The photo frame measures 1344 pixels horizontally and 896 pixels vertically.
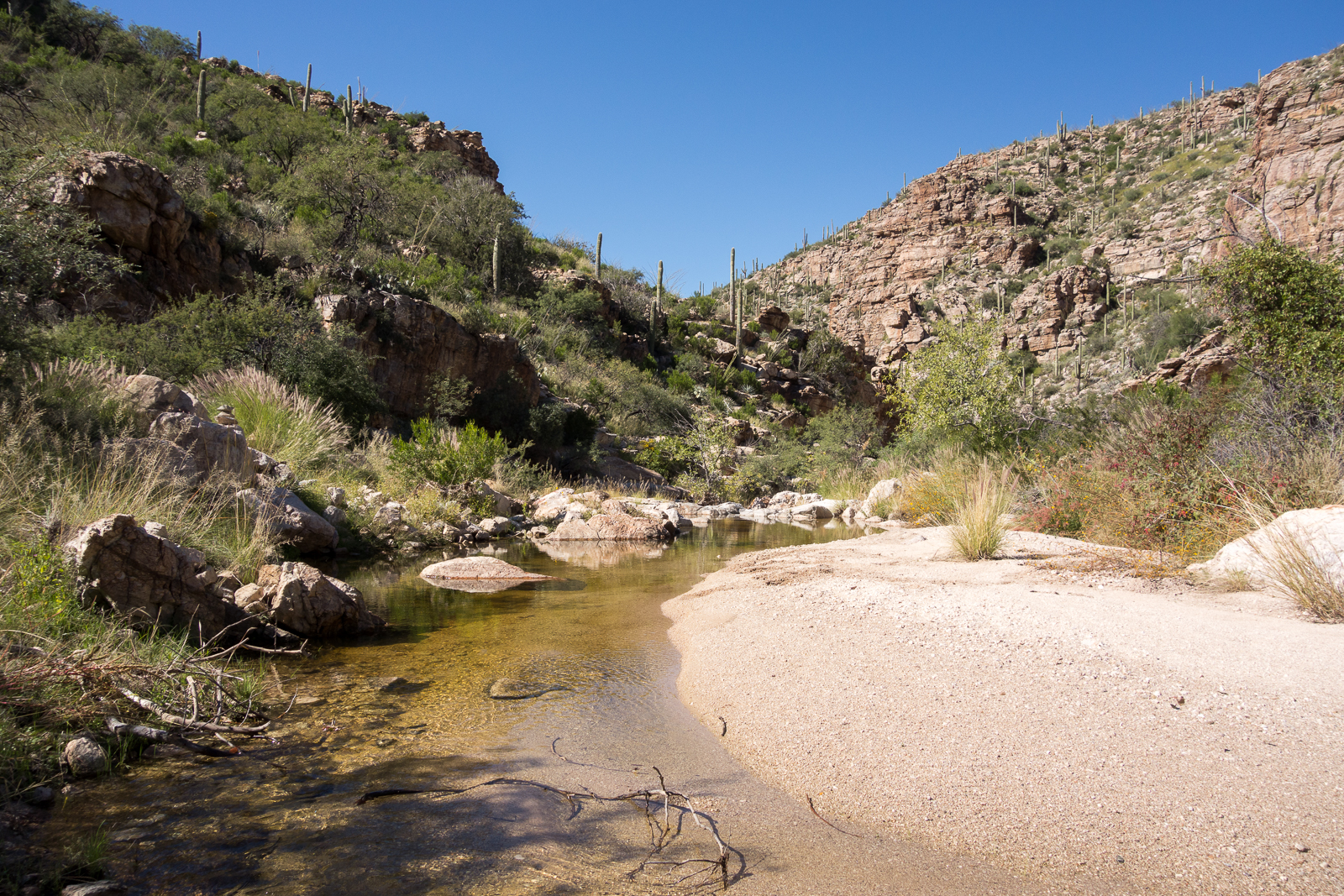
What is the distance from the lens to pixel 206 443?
279 inches

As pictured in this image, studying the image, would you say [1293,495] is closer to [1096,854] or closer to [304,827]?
[1096,854]

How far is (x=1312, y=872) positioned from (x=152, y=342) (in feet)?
46.5

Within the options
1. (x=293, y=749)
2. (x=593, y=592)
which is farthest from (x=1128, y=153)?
(x=293, y=749)

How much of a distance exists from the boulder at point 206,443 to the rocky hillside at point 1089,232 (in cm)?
3028

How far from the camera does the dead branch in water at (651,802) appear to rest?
7.59 feet

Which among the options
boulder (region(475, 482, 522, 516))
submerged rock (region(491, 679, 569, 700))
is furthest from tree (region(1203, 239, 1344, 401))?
boulder (region(475, 482, 522, 516))

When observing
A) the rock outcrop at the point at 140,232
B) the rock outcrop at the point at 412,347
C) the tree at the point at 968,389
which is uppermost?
the rock outcrop at the point at 140,232

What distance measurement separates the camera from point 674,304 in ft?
152

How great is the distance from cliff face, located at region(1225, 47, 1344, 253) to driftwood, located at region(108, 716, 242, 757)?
4398 centimetres

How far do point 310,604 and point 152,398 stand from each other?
3.57m

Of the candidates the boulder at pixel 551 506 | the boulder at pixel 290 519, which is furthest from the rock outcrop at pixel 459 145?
the boulder at pixel 290 519

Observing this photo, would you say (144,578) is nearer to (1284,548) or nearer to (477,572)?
(477,572)

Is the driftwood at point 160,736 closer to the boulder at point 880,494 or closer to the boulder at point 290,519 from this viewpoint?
the boulder at point 290,519

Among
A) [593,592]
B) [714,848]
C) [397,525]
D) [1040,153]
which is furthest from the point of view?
[1040,153]
